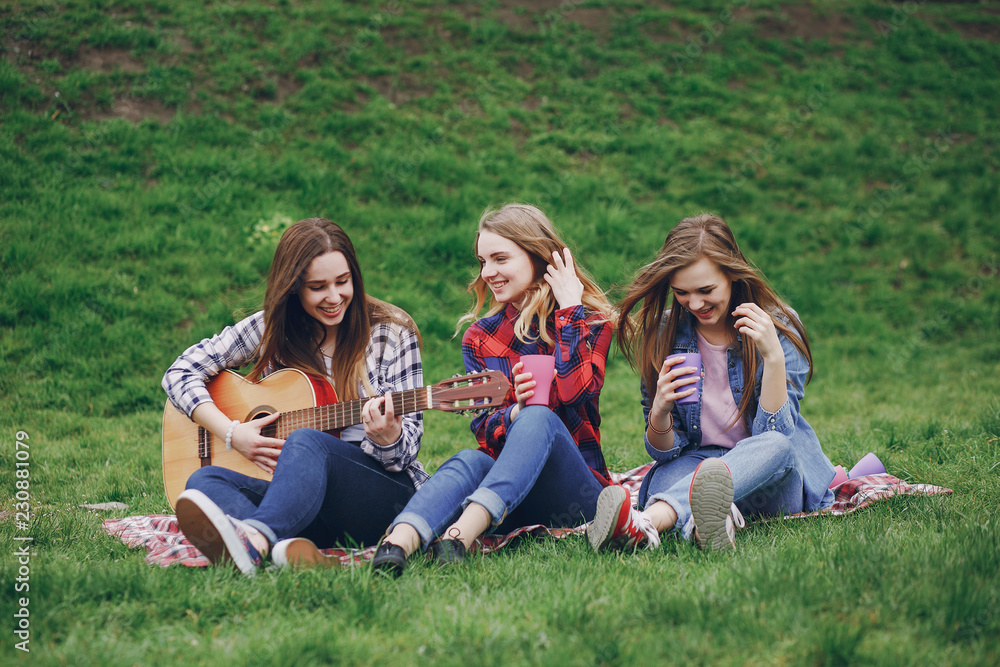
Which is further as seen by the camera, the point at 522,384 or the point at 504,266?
the point at 504,266

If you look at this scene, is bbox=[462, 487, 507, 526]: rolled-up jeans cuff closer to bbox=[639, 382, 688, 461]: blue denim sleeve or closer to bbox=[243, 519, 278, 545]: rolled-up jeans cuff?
bbox=[243, 519, 278, 545]: rolled-up jeans cuff

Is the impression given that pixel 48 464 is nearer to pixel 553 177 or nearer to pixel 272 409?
pixel 272 409

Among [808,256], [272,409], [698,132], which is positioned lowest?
[272,409]

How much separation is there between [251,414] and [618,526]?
1.81m

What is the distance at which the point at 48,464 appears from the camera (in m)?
4.56

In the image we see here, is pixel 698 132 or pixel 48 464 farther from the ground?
pixel 698 132

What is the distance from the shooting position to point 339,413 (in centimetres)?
313

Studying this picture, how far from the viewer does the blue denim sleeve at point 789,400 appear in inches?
119

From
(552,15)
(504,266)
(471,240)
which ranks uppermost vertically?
(552,15)

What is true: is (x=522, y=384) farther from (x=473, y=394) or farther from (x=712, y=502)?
(x=712, y=502)

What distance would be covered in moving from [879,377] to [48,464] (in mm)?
7163

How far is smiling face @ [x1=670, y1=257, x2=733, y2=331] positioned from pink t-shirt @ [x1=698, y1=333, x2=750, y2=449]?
0.19 m

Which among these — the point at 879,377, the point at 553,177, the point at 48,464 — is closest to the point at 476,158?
the point at 553,177

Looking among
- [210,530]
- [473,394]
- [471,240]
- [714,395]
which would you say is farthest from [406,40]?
[210,530]
